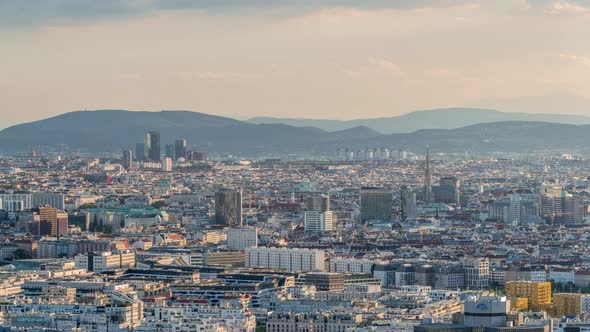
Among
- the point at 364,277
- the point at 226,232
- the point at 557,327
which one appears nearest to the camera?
the point at 557,327

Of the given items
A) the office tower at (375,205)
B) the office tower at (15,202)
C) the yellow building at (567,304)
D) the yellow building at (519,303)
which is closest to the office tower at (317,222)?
the office tower at (375,205)

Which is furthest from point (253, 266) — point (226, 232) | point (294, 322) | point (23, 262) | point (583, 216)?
point (583, 216)

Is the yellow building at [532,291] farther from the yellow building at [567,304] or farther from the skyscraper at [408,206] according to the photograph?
the skyscraper at [408,206]

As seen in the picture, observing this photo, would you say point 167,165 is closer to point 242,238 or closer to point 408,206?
point 408,206

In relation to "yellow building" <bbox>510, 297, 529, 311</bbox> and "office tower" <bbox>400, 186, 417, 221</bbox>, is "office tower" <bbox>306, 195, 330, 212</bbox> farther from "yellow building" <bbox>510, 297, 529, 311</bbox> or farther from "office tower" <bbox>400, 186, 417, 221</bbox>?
"yellow building" <bbox>510, 297, 529, 311</bbox>

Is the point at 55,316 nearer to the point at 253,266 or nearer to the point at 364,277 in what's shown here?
the point at 364,277

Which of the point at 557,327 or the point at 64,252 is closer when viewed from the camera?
the point at 557,327

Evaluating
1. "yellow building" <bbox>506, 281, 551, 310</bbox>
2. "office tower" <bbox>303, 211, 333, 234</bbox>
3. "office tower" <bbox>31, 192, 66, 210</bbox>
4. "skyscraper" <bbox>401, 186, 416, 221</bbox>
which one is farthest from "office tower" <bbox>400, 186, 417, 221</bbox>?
"yellow building" <bbox>506, 281, 551, 310</bbox>
